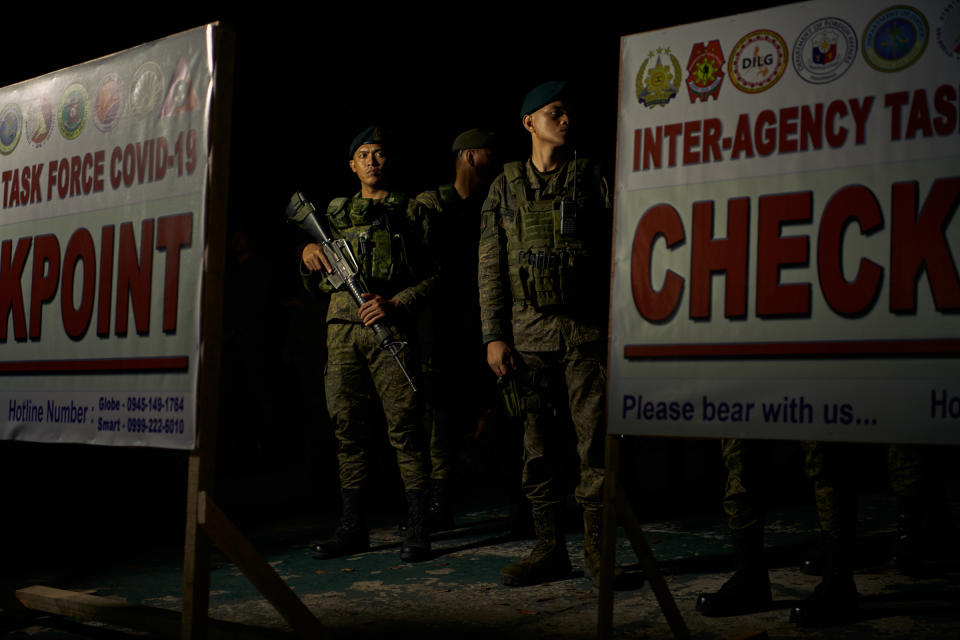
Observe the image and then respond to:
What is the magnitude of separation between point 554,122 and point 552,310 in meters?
0.72

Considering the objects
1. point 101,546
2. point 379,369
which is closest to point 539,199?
point 379,369

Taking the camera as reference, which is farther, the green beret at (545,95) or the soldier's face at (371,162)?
the soldier's face at (371,162)

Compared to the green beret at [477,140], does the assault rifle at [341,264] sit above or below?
below

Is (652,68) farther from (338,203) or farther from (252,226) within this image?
(252,226)

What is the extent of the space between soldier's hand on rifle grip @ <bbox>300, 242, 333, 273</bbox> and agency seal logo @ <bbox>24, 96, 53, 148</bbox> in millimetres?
1433

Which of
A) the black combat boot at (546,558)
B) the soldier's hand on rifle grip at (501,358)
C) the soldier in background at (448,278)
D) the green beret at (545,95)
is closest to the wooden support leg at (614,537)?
the black combat boot at (546,558)

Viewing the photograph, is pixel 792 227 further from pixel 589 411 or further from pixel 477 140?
pixel 477 140

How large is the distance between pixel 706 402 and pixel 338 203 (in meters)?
2.50

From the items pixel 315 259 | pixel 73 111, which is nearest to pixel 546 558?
pixel 315 259

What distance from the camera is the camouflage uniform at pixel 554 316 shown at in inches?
130

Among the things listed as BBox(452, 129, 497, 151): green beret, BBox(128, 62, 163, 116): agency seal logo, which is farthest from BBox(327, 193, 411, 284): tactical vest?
BBox(128, 62, 163, 116): agency seal logo

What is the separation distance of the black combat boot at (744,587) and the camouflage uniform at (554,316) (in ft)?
1.89

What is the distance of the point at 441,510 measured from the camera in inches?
177

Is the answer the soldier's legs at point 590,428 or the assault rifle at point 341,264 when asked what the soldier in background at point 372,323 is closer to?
the assault rifle at point 341,264
